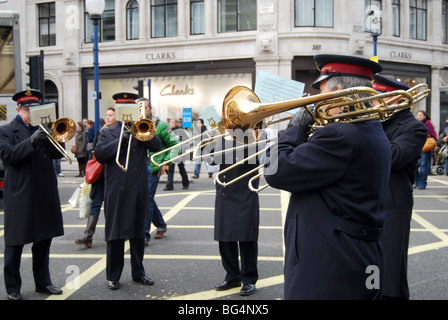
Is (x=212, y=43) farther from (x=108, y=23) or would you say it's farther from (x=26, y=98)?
(x=26, y=98)

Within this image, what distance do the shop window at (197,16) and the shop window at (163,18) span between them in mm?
863

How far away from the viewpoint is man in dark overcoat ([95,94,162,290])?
5.30 m

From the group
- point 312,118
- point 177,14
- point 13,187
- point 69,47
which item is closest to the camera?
point 312,118

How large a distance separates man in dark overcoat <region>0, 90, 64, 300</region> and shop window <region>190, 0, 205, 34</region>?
18383mm

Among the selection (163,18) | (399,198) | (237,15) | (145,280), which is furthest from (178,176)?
(399,198)

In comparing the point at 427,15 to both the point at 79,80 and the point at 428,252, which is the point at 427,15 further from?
the point at 428,252

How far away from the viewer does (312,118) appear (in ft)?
9.20

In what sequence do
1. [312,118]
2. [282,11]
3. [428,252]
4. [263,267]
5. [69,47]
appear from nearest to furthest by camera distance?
[312,118]
[263,267]
[428,252]
[282,11]
[69,47]

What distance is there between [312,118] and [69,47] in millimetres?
23884

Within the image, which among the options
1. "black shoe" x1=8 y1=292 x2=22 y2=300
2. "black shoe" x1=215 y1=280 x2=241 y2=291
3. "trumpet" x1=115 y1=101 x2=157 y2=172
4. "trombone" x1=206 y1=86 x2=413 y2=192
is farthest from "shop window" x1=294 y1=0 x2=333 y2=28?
"trombone" x1=206 y1=86 x2=413 y2=192

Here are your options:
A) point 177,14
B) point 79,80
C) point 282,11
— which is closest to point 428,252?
point 282,11

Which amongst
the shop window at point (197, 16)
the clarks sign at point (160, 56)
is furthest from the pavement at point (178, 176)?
the shop window at point (197, 16)

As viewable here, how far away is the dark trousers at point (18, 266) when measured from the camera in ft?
16.1
